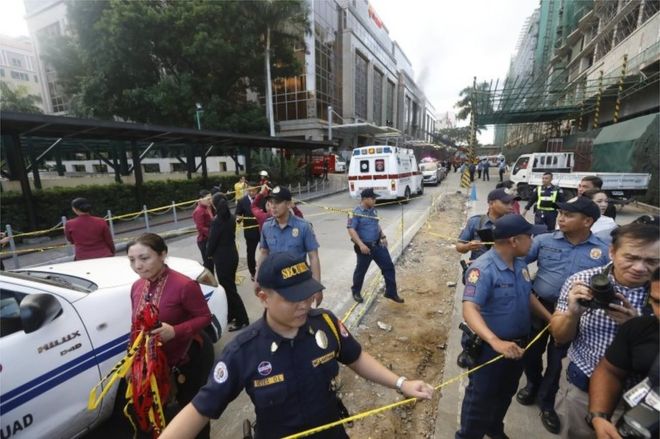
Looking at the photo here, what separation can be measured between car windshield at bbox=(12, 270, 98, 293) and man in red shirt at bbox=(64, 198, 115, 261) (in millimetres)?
1416

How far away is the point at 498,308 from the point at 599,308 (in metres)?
0.67

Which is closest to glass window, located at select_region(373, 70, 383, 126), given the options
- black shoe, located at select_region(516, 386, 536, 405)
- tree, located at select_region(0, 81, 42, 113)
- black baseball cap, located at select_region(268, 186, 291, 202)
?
tree, located at select_region(0, 81, 42, 113)

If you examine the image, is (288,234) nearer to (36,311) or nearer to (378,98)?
(36,311)

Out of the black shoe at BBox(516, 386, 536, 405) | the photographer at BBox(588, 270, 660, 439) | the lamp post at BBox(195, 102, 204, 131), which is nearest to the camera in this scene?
the photographer at BBox(588, 270, 660, 439)

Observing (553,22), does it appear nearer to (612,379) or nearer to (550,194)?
(550,194)

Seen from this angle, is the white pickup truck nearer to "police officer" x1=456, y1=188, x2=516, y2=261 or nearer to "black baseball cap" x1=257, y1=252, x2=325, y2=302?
"police officer" x1=456, y1=188, x2=516, y2=261

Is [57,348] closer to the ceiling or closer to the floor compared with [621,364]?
closer to the floor

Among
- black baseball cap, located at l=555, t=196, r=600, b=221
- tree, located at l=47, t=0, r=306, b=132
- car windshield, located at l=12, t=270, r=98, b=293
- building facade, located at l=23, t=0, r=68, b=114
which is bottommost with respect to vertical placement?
car windshield, located at l=12, t=270, r=98, b=293

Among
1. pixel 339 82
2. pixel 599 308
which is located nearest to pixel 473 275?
pixel 599 308

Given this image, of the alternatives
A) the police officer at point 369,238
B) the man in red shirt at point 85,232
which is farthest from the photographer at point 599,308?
the man in red shirt at point 85,232

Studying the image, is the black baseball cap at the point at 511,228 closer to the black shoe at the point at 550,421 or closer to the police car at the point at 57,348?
the black shoe at the point at 550,421

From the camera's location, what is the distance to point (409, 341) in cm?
401

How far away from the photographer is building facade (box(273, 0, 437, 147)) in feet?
113

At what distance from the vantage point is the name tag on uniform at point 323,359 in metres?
1.47
